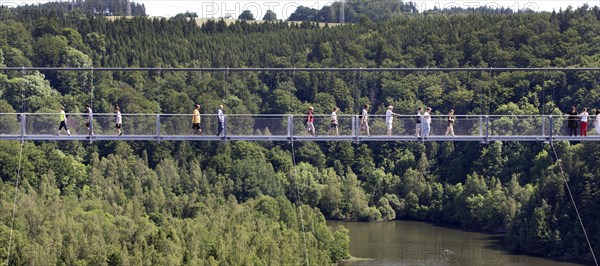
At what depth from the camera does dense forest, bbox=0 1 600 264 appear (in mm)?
87438

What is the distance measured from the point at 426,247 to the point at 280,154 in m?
21.7

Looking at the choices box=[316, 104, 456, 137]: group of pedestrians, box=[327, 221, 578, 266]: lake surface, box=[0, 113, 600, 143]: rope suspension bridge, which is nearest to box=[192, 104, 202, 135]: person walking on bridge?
box=[0, 113, 600, 143]: rope suspension bridge

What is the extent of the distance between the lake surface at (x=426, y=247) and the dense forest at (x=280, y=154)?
6.24 ft

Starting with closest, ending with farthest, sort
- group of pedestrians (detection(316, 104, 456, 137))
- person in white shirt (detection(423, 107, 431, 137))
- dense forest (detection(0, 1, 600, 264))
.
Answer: person in white shirt (detection(423, 107, 431, 137)) → group of pedestrians (detection(316, 104, 456, 137)) → dense forest (detection(0, 1, 600, 264))

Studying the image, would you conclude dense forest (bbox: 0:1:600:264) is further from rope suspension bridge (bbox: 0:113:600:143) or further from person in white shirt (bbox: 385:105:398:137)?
person in white shirt (bbox: 385:105:398:137)

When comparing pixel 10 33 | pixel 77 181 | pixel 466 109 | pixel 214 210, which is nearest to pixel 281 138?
pixel 466 109

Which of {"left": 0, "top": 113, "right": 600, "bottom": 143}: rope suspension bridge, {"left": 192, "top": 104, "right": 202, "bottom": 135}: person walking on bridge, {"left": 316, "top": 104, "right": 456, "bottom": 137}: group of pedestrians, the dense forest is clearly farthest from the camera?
the dense forest

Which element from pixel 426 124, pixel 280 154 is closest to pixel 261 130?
pixel 426 124

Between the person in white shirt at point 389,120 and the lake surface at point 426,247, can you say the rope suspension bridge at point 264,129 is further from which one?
the lake surface at point 426,247

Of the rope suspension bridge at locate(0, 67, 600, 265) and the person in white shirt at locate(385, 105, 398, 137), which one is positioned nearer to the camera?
the rope suspension bridge at locate(0, 67, 600, 265)

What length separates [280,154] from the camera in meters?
116

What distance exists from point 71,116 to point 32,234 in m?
28.7

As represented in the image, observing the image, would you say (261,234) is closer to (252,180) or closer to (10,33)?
(252,180)

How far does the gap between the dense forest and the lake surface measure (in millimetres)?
1903
